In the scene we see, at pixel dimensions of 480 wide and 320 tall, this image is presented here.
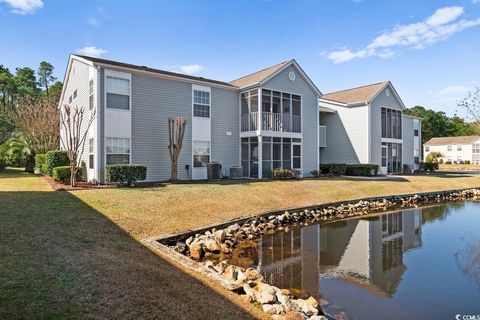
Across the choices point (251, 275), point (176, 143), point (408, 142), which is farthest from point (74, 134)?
point (408, 142)

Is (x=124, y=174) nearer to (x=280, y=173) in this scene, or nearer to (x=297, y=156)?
(x=280, y=173)

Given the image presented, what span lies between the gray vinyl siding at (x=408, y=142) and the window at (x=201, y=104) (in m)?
22.8

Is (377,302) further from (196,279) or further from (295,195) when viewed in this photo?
(295,195)

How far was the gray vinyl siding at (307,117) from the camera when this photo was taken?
23.0 m

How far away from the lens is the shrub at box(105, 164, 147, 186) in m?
14.9

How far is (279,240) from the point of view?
10.6 metres

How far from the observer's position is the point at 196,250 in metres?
8.51

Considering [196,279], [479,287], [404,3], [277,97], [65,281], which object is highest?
[404,3]

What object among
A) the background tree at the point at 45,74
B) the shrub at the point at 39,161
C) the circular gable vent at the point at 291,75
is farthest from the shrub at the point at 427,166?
the background tree at the point at 45,74

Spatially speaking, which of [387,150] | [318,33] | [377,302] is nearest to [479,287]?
[377,302]

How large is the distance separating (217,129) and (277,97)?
5.04 meters

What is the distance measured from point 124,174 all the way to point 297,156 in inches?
499

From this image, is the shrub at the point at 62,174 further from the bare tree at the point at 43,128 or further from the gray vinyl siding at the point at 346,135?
the gray vinyl siding at the point at 346,135

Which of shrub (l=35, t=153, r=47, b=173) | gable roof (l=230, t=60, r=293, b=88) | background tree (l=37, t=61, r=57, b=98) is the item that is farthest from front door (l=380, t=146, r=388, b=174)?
background tree (l=37, t=61, r=57, b=98)
